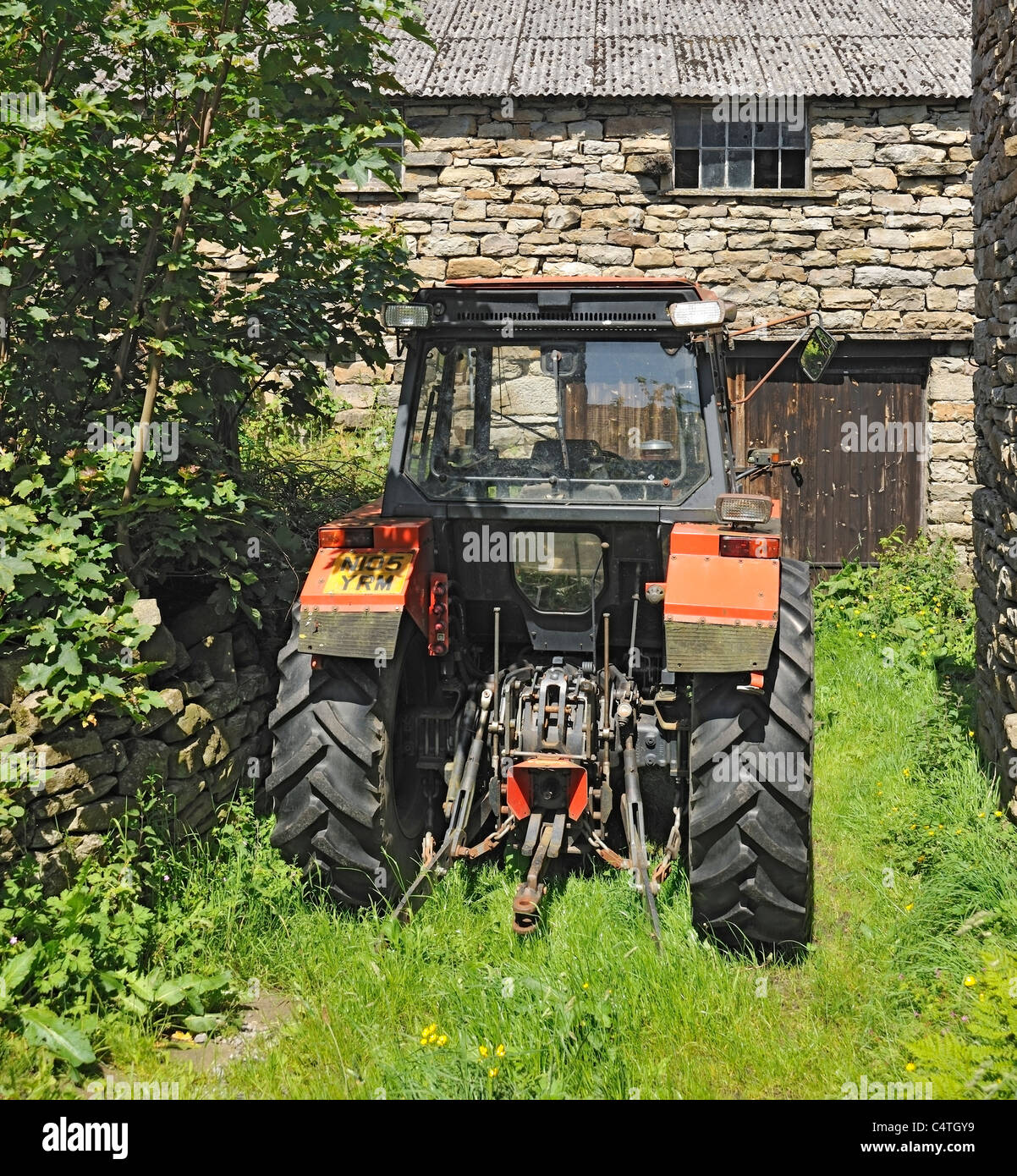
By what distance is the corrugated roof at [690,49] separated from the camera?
380 inches

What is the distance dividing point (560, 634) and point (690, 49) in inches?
306

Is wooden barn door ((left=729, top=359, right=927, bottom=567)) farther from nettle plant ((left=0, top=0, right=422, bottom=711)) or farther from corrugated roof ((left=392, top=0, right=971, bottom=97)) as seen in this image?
nettle plant ((left=0, top=0, right=422, bottom=711))

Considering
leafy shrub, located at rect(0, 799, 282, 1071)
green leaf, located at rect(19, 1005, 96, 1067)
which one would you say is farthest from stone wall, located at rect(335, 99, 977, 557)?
green leaf, located at rect(19, 1005, 96, 1067)

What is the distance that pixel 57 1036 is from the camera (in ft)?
10.7

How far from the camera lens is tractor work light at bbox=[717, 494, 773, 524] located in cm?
398

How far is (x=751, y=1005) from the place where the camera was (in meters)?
3.59

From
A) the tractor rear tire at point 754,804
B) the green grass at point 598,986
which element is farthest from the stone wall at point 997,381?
the tractor rear tire at point 754,804

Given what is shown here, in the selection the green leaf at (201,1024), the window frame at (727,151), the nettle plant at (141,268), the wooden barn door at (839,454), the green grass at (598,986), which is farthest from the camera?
the wooden barn door at (839,454)

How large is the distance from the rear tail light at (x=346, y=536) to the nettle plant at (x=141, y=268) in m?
0.44

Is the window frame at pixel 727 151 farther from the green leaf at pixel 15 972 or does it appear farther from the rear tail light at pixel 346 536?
the green leaf at pixel 15 972

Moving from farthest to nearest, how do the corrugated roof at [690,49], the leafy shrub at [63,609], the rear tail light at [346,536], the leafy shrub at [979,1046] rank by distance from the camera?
the corrugated roof at [690,49]
the rear tail light at [346,536]
the leafy shrub at [63,609]
the leafy shrub at [979,1046]

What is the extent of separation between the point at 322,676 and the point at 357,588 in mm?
345
